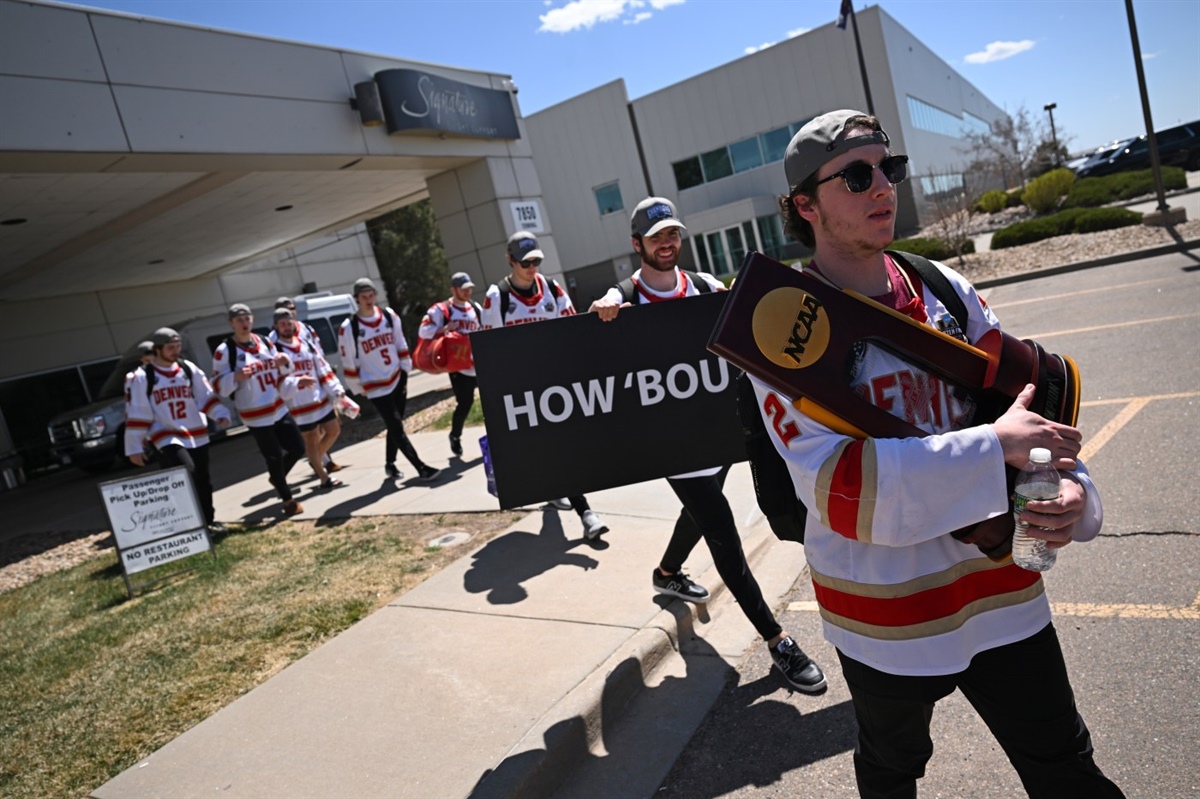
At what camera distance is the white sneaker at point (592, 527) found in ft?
18.0

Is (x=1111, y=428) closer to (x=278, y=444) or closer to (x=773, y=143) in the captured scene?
(x=278, y=444)

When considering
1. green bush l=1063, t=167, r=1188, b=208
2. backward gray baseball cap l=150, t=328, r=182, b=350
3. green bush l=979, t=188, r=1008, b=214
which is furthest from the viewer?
green bush l=979, t=188, r=1008, b=214

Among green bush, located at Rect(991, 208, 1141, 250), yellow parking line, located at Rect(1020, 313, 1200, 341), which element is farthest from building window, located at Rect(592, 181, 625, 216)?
yellow parking line, located at Rect(1020, 313, 1200, 341)

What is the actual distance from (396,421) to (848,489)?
7485 mm

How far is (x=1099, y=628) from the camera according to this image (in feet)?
11.1

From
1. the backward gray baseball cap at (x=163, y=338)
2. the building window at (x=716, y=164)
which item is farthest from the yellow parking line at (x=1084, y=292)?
the building window at (x=716, y=164)

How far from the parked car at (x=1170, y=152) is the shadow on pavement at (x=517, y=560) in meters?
33.1

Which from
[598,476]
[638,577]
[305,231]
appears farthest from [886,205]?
[305,231]

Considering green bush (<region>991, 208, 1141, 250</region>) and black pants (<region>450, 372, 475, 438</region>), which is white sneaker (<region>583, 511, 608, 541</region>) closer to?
black pants (<region>450, 372, 475, 438</region>)

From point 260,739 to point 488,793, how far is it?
1313 mm

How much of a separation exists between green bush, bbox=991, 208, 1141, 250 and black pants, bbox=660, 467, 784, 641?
54.5ft

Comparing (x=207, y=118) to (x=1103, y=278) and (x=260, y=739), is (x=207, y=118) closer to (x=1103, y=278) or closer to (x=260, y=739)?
(x=260, y=739)

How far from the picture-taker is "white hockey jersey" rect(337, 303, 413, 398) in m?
8.70

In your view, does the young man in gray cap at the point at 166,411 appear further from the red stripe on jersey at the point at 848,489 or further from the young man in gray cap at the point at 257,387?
the red stripe on jersey at the point at 848,489
